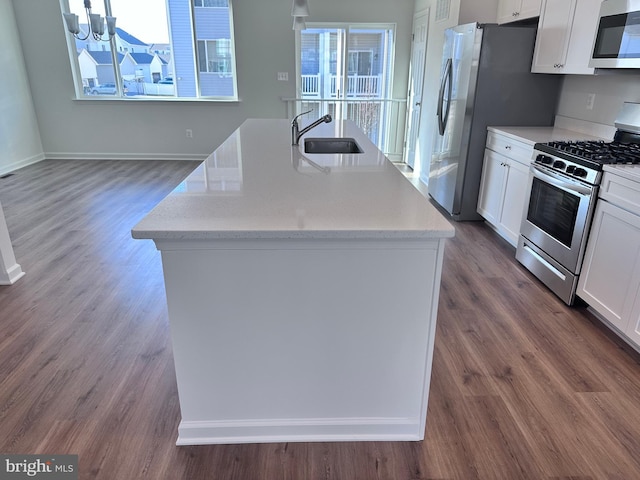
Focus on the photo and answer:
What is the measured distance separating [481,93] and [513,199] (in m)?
1.01

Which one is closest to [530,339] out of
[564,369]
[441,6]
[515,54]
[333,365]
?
[564,369]

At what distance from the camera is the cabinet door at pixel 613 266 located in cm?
216

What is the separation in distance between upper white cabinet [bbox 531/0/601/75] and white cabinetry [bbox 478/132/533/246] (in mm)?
614

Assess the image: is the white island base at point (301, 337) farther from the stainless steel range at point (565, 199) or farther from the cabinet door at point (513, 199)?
the cabinet door at point (513, 199)

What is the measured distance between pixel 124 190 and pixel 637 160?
4.89m

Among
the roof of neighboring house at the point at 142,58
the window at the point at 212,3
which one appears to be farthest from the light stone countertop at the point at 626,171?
the roof of neighboring house at the point at 142,58

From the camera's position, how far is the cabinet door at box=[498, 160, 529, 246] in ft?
10.6

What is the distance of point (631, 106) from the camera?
2.84 meters

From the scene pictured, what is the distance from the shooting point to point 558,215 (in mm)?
2742

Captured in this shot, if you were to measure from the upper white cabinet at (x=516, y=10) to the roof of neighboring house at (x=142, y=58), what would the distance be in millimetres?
4856

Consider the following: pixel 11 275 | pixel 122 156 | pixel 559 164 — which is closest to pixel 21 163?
pixel 122 156

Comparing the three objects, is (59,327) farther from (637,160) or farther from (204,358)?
(637,160)

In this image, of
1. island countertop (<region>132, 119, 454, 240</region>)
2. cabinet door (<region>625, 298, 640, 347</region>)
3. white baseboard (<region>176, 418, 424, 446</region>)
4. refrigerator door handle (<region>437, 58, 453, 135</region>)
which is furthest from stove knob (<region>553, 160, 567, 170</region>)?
white baseboard (<region>176, 418, 424, 446</region>)

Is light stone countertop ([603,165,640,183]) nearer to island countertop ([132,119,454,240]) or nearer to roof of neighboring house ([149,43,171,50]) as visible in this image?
island countertop ([132,119,454,240])
